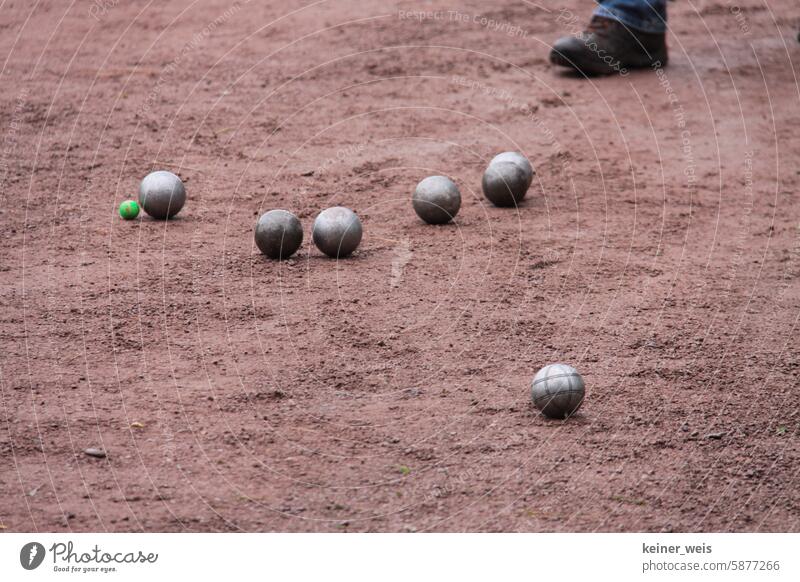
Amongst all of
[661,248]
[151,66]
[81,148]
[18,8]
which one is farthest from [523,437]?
[18,8]

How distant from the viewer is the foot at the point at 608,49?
1493 centimetres

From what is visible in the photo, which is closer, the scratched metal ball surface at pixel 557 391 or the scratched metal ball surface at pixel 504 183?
the scratched metal ball surface at pixel 557 391

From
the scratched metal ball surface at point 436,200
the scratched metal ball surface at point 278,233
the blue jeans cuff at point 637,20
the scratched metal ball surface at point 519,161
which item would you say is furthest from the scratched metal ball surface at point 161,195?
the blue jeans cuff at point 637,20

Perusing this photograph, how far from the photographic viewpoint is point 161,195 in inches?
394

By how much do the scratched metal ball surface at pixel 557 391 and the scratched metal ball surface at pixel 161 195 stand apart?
4.62 metres

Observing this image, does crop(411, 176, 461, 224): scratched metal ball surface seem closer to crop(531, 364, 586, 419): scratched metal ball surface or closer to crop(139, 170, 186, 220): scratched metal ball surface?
crop(139, 170, 186, 220): scratched metal ball surface

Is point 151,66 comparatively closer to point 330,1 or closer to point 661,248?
point 330,1

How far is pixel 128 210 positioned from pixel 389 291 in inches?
120

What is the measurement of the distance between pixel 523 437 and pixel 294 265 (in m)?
3.28

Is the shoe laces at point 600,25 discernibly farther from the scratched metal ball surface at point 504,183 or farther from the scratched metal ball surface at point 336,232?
the scratched metal ball surface at point 336,232

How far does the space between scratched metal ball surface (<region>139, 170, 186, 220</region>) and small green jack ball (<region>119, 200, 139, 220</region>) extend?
0.44ft

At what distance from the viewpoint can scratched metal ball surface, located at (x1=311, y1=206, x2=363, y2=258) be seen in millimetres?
9148

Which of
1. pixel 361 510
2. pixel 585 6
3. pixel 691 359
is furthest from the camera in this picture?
pixel 585 6

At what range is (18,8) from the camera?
17328mm
